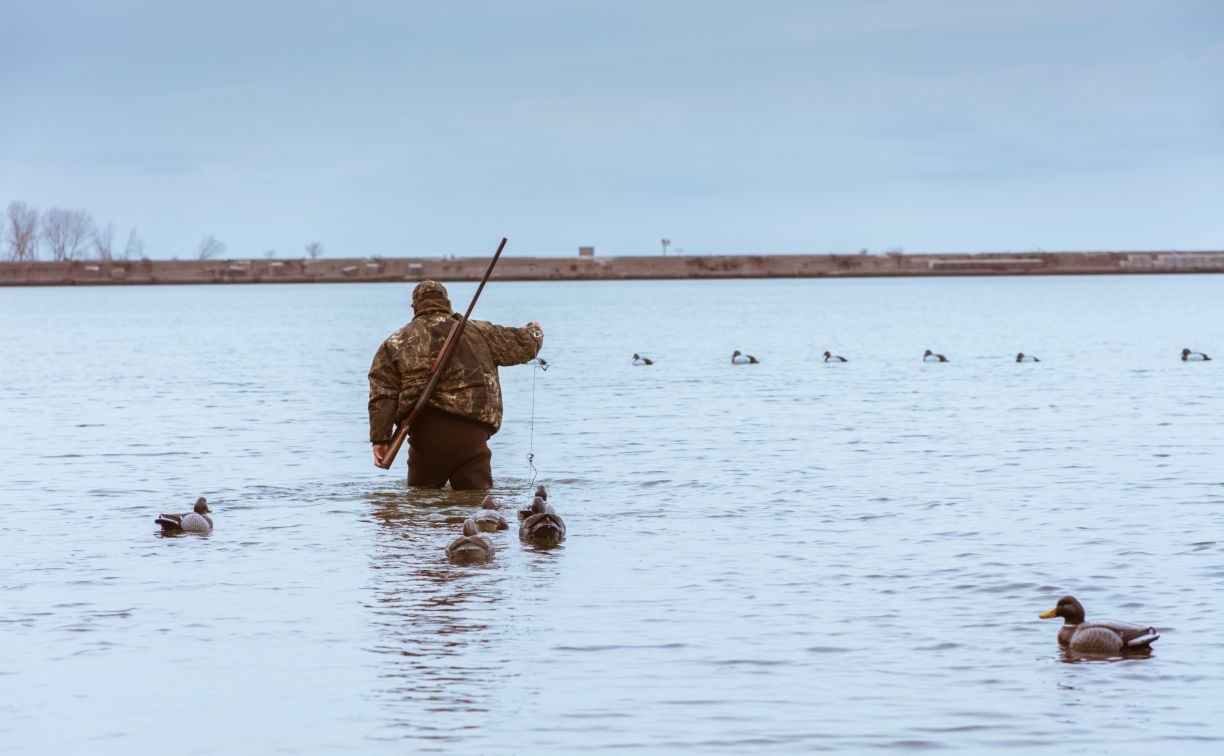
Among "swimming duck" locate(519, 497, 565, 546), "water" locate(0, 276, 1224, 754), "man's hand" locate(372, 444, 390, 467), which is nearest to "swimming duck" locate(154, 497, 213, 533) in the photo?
"water" locate(0, 276, 1224, 754)

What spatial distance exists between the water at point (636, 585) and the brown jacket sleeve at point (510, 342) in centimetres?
160

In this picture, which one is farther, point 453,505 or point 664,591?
point 453,505

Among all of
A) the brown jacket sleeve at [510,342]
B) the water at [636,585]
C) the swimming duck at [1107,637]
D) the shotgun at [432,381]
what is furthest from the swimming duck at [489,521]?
the swimming duck at [1107,637]

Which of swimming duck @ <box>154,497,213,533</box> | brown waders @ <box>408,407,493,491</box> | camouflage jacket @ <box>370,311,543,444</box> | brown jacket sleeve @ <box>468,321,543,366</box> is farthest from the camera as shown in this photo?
brown waders @ <box>408,407,493,491</box>

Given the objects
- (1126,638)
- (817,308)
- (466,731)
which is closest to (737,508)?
(1126,638)

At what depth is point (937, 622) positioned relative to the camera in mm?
11234

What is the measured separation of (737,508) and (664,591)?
453 centimetres

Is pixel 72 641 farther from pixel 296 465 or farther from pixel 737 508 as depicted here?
pixel 296 465

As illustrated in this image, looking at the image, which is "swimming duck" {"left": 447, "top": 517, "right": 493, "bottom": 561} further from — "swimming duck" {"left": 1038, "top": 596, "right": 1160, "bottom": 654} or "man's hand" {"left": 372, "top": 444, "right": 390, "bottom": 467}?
"swimming duck" {"left": 1038, "top": 596, "right": 1160, "bottom": 654}

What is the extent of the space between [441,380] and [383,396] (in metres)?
0.57

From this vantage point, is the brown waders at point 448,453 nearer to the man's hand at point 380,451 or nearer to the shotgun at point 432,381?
the shotgun at point 432,381

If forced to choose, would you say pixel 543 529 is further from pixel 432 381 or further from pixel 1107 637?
pixel 1107 637

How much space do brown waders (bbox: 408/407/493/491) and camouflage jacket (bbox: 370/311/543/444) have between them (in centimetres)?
23

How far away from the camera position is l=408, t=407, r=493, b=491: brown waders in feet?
53.2
